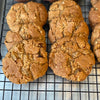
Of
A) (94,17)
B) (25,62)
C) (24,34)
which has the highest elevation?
(94,17)

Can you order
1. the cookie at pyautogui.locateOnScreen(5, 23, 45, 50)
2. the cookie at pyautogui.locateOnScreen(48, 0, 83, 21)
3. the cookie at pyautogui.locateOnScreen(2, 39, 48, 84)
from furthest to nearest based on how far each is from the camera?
the cookie at pyautogui.locateOnScreen(48, 0, 83, 21)
the cookie at pyautogui.locateOnScreen(5, 23, 45, 50)
the cookie at pyautogui.locateOnScreen(2, 39, 48, 84)

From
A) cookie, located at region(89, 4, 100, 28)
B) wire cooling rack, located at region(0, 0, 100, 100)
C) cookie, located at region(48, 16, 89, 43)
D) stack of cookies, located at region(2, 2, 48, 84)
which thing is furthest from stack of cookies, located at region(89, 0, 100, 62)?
stack of cookies, located at region(2, 2, 48, 84)

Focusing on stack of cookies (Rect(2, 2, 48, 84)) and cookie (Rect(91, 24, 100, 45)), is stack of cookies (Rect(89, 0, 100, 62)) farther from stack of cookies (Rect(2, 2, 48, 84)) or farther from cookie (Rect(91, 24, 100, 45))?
stack of cookies (Rect(2, 2, 48, 84))

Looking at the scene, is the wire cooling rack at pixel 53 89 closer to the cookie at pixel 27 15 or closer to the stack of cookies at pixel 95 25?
the stack of cookies at pixel 95 25

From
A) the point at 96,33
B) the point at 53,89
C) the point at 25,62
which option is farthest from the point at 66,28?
the point at 53,89

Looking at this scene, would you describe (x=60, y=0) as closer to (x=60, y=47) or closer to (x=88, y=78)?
(x=60, y=47)

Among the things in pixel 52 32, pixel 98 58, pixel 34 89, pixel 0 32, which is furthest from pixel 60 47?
pixel 0 32

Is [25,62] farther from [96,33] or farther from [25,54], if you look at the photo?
[96,33]
